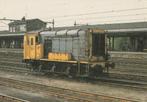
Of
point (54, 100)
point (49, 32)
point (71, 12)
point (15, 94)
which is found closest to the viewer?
point (54, 100)

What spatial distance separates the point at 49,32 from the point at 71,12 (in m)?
44.6

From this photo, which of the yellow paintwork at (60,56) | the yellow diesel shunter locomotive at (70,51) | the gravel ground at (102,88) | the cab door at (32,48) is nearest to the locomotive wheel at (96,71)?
the yellow diesel shunter locomotive at (70,51)

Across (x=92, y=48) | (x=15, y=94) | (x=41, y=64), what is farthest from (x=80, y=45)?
(x=15, y=94)

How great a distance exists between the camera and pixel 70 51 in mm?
22062

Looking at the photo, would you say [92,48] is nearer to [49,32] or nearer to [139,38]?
[49,32]

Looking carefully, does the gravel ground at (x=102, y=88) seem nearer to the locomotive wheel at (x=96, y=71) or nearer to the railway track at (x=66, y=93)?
the locomotive wheel at (x=96, y=71)

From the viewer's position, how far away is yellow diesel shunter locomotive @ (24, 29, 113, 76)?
67.9ft

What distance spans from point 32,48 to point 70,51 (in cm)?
384

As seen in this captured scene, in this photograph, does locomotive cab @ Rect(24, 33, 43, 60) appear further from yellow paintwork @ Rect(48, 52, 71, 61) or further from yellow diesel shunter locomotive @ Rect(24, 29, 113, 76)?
yellow paintwork @ Rect(48, 52, 71, 61)

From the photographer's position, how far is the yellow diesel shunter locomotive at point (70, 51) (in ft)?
67.9

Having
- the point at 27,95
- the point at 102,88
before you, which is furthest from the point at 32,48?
the point at 27,95

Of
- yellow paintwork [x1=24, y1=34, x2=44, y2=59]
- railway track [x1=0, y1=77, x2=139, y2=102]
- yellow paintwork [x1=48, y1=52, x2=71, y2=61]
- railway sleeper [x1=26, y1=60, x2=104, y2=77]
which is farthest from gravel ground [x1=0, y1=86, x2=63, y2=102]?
yellow paintwork [x1=24, y1=34, x2=44, y2=59]

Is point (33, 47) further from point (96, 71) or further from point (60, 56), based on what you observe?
point (96, 71)

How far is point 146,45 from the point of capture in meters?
38.7
